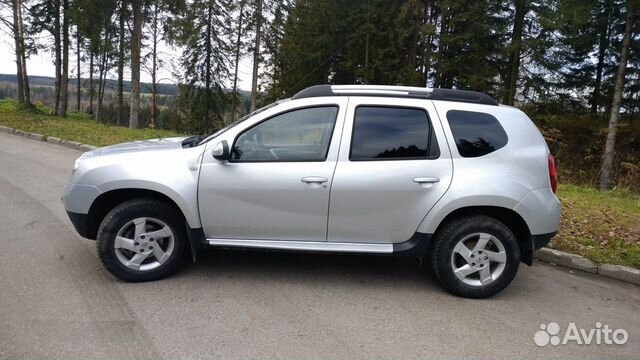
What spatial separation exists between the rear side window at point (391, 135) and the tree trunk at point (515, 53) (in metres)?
16.7

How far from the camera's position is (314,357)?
311 centimetres

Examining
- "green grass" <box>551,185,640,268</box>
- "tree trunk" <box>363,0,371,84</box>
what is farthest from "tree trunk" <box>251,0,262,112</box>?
"green grass" <box>551,185,640,268</box>

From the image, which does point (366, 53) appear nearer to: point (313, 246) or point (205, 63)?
point (205, 63)

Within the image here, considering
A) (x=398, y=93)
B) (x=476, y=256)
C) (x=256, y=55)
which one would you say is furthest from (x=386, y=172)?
(x=256, y=55)

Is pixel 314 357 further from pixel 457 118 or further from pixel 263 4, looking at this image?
pixel 263 4

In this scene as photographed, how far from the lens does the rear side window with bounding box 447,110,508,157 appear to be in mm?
4113

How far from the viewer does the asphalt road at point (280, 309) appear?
3211 mm

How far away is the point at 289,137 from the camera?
166 inches

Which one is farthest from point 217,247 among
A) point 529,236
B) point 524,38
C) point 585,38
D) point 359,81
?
point 359,81

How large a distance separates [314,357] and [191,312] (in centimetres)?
114

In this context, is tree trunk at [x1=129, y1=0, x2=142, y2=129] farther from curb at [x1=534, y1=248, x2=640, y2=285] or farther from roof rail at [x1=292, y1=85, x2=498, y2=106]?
curb at [x1=534, y1=248, x2=640, y2=285]

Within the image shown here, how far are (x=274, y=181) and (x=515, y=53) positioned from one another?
18.0 m

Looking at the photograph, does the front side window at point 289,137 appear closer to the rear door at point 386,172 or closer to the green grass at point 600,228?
the rear door at point 386,172

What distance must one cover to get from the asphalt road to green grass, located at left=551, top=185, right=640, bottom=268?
0.52m
